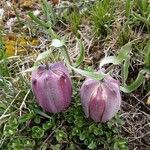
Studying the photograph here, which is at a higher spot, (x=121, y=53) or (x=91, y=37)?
(x=121, y=53)

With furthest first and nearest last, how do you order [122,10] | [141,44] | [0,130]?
[122,10] < [141,44] < [0,130]

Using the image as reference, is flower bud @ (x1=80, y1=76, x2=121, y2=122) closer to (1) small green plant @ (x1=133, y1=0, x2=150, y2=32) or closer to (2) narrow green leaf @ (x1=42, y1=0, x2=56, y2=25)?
(1) small green plant @ (x1=133, y1=0, x2=150, y2=32)

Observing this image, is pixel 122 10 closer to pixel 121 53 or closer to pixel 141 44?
pixel 141 44

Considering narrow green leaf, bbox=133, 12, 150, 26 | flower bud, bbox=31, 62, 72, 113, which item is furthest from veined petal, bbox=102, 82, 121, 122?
narrow green leaf, bbox=133, 12, 150, 26

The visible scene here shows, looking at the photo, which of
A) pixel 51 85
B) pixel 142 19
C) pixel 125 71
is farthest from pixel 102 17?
pixel 51 85

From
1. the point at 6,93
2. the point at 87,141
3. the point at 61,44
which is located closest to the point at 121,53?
the point at 61,44

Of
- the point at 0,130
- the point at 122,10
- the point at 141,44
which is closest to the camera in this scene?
the point at 0,130

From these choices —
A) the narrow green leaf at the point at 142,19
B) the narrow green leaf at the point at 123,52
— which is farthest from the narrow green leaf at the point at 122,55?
the narrow green leaf at the point at 142,19

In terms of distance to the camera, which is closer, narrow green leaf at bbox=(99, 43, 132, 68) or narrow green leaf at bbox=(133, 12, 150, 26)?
narrow green leaf at bbox=(99, 43, 132, 68)
